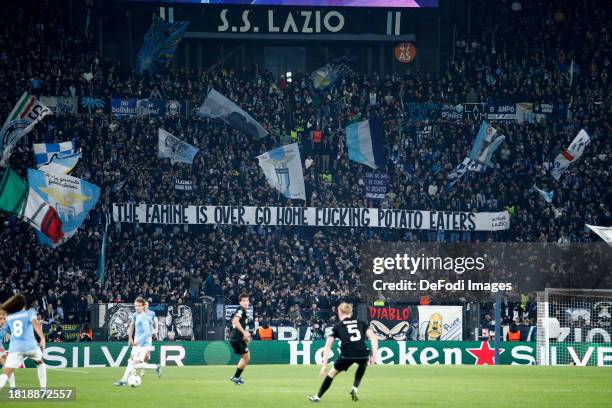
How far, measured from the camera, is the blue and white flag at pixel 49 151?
43.6 m

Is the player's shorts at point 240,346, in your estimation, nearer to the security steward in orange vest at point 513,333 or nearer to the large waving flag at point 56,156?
the security steward in orange vest at point 513,333

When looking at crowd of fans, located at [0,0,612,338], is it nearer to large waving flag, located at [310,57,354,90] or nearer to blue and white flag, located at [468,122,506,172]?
large waving flag, located at [310,57,354,90]

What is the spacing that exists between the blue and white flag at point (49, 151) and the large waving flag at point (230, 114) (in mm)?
9156

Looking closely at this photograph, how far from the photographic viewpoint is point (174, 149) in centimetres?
4947

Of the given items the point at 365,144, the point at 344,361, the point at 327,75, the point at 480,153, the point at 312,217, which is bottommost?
the point at 344,361

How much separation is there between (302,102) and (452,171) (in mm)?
8370

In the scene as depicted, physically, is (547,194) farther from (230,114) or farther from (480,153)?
(230,114)

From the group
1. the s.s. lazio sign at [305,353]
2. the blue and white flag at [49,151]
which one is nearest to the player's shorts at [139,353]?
the s.s. lazio sign at [305,353]

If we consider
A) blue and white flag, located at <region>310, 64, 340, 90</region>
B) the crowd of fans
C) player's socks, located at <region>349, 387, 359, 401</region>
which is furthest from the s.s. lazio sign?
blue and white flag, located at <region>310, 64, 340, 90</region>

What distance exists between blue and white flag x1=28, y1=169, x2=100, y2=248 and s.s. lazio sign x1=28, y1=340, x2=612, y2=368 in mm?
7254

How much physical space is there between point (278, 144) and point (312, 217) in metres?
4.82

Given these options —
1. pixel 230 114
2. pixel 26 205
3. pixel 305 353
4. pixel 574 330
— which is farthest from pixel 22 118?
pixel 574 330

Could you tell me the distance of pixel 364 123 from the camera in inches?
2037

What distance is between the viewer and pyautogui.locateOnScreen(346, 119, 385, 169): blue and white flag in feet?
169
